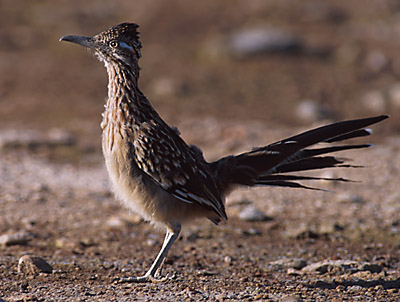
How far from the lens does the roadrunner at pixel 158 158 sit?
18.4 feet

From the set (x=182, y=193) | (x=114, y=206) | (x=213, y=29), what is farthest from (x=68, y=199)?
(x=213, y=29)

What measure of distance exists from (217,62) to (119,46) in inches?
387

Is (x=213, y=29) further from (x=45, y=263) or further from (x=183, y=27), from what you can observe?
(x=45, y=263)

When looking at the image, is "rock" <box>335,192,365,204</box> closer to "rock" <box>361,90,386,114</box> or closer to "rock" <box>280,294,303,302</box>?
"rock" <box>280,294,303,302</box>

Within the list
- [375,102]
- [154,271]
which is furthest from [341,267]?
[375,102]

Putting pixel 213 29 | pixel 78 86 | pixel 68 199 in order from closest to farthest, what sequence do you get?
pixel 68 199
pixel 78 86
pixel 213 29

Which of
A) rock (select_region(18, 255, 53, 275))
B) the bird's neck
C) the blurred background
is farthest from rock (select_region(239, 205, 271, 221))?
the blurred background

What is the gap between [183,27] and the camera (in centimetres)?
1777

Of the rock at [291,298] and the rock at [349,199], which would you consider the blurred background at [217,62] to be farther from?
the rock at [291,298]

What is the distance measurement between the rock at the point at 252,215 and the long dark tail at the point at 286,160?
1.52 m

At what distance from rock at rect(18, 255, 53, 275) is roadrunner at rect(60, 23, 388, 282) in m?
0.80

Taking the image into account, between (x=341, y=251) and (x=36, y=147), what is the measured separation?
562 centimetres

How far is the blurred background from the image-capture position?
41.9ft

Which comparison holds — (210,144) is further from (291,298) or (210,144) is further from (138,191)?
(291,298)
